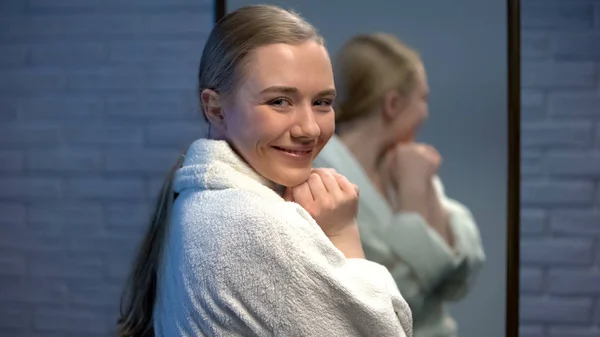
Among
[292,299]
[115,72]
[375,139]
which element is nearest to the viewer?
[292,299]

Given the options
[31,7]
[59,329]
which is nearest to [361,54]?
[31,7]

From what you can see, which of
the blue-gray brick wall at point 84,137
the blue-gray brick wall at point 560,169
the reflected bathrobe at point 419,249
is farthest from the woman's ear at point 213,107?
the blue-gray brick wall at point 560,169

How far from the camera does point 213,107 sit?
102cm

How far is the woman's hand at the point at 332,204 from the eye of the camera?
1.01m

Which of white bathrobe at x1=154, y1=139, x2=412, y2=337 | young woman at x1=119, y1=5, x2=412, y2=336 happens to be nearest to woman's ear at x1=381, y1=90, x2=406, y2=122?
young woman at x1=119, y1=5, x2=412, y2=336

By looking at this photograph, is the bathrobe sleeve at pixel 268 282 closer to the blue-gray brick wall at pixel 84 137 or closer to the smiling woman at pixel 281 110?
the smiling woman at pixel 281 110

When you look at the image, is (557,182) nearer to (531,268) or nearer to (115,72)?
(531,268)

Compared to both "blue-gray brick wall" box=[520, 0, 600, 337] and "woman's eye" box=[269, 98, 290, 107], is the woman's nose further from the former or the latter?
"blue-gray brick wall" box=[520, 0, 600, 337]

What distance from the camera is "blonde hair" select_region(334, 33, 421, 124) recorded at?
165 cm

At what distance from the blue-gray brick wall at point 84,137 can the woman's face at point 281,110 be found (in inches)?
31.4

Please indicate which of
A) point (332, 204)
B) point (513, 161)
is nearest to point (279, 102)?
point (332, 204)

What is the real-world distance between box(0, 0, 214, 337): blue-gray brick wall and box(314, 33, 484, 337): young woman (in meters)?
0.37

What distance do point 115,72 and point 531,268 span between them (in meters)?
1.08

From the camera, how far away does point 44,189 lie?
1.83 m
